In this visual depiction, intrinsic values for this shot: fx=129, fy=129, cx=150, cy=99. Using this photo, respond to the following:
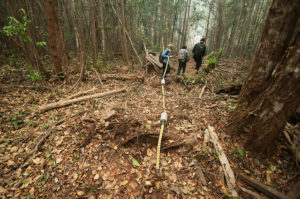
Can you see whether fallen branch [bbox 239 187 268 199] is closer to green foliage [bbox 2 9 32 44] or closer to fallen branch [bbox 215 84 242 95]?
fallen branch [bbox 215 84 242 95]

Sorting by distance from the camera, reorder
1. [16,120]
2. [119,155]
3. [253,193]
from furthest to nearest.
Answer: [16,120]
[119,155]
[253,193]

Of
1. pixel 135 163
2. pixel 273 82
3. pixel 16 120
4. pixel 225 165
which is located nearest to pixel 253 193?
pixel 225 165

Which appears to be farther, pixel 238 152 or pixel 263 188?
pixel 238 152

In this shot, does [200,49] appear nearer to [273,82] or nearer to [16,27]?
[273,82]

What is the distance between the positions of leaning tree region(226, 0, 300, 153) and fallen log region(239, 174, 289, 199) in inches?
26.8

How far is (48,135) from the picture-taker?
3.19 meters

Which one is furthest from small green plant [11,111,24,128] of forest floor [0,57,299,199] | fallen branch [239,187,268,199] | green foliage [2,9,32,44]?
fallen branch [239,187,268,199]

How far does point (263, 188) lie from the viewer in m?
2.10

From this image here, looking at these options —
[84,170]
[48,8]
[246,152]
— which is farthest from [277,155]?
[48,8]

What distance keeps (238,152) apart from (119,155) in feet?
8.40

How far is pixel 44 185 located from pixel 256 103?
4.31 meters

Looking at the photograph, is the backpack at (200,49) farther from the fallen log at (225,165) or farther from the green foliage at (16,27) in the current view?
the green foliage at (16,27)

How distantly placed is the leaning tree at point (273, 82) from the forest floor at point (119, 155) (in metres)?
0.48

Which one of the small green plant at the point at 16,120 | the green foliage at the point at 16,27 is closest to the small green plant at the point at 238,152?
the small green plant at the point at 16,120
